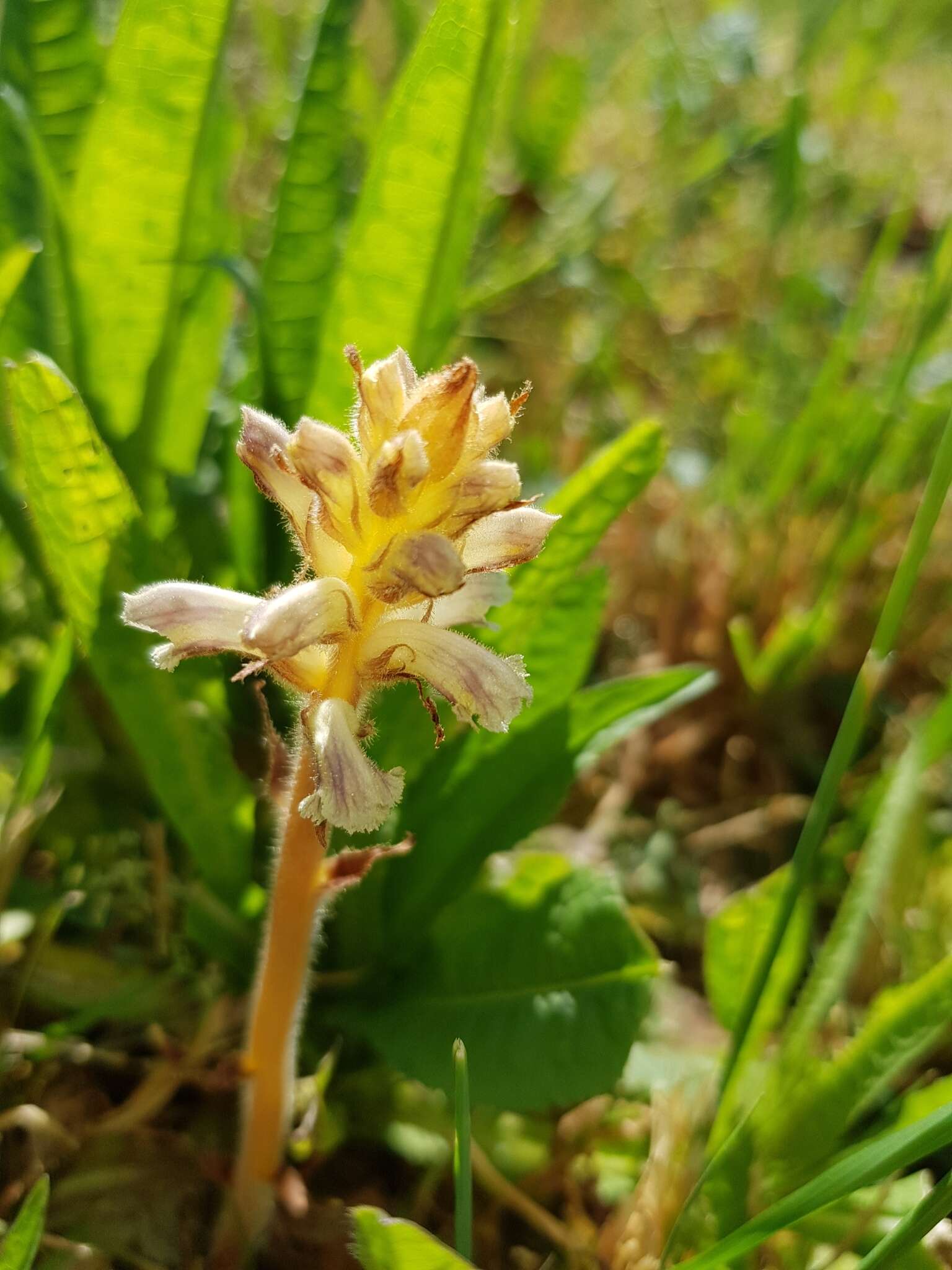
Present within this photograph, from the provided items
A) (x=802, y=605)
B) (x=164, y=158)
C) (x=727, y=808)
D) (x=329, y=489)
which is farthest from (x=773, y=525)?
(x=329, y=489)

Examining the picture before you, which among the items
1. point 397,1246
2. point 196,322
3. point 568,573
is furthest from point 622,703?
point 196,322

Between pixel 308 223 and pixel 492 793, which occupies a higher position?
pixel 308 223

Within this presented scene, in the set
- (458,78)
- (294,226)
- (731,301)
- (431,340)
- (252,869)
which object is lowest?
(252,869)

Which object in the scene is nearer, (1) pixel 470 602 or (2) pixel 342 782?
(2) pixel 342 782

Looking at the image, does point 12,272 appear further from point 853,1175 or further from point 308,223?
point 853,1175

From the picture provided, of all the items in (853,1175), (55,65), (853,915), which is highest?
(55,65)

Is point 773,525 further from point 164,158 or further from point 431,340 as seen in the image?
point 164,158
